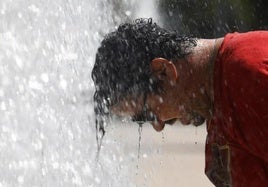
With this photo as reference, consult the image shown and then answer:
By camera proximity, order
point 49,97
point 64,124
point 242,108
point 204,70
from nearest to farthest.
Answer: point 242,108
point 204,70
point 64,124
point 49,97

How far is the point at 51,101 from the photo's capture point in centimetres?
606

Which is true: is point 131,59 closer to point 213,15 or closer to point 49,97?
point 49,97

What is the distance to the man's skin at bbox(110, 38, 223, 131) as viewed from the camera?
2742mm

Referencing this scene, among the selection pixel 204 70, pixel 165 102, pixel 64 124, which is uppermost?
pixel 204 70

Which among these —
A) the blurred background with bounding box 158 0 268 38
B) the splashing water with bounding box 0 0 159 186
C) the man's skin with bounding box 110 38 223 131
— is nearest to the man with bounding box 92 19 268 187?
the man's skin with bounding box 110 38 223 131

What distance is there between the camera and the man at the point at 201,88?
8.42ft

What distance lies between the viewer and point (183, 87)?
2.76 metres

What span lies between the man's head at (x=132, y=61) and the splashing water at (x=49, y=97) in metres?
1.66

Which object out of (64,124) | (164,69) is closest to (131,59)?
(164,69)

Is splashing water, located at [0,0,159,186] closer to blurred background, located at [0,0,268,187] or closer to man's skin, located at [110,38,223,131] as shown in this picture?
blurred background, located at [0,0,268,187]

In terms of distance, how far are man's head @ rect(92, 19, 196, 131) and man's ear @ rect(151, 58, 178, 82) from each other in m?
0.02

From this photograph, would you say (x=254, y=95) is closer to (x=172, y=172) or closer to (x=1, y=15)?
(x=172, y=172)

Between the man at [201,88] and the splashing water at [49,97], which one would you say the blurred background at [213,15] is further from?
the man at [201,88]

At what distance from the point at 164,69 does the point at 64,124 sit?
3.01 metres
